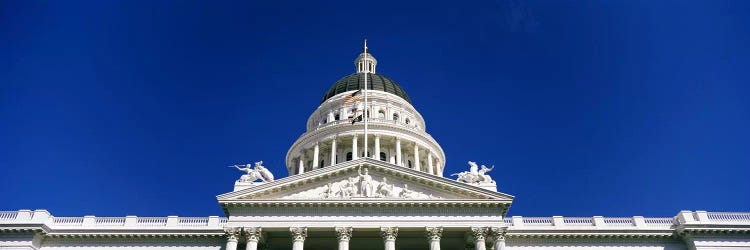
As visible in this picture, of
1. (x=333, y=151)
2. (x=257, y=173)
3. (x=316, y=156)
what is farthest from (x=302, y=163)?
(x=257, y=173)

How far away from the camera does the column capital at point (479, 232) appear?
3130cm

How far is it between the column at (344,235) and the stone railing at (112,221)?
7679mm

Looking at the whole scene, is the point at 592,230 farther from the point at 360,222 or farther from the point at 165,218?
the point at 165,218

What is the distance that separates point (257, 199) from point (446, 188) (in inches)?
399

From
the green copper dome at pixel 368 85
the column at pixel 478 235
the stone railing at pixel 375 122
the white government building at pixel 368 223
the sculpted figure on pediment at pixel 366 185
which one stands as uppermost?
the green copper dome at pixel 368 85

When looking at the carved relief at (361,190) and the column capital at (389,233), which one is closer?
the column capital at (389,233)

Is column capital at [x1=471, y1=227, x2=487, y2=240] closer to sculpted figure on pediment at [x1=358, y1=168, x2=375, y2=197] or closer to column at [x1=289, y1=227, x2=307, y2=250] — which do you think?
sculpted figure on pediment at [x1=358, y1=168, x2=375, y2=197]

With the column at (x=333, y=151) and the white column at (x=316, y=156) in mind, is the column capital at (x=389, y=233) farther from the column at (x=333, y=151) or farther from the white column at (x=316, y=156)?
the white column at (x=316, y=156)

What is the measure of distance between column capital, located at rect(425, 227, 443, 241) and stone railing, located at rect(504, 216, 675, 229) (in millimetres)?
5523

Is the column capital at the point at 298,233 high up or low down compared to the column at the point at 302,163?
down

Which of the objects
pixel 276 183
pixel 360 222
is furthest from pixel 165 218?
pixel 360 222

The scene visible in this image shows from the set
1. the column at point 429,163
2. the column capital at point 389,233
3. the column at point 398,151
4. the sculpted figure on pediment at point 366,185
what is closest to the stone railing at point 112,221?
the sculpted figure on pediment at point 366,185

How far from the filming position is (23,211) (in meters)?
34.9

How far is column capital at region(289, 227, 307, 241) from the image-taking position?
31469 mm
